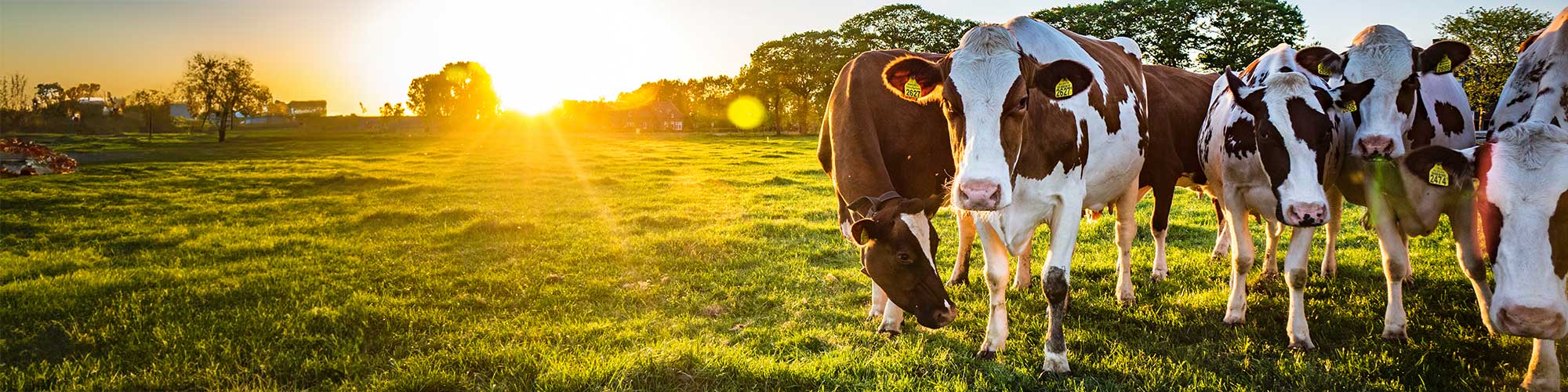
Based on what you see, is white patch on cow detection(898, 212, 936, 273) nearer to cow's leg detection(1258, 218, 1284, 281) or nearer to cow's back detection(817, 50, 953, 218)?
cow's back detection(817, 50, 953, 218)

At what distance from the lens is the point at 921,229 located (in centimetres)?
405

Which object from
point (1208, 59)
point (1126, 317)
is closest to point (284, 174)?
point (1126, 317)

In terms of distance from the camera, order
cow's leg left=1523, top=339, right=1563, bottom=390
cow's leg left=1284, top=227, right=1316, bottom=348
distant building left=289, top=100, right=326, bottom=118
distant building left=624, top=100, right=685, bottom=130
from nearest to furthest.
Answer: cow's leg left=1523, top=339, right=1563, bottom=390, cow's leg left=1284, top=227, right=1316, bottom=348, distant building left=624, top=100, right=685, bottom=130, distant building left=289, top=100, right=326, bottom=118

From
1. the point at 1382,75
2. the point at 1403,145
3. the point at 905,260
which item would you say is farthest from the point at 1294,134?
the point at 905,260

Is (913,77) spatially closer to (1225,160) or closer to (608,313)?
(1225,160)

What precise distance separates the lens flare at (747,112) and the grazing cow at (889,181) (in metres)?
57.5

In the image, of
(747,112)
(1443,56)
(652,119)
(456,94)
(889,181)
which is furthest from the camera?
(652,119)

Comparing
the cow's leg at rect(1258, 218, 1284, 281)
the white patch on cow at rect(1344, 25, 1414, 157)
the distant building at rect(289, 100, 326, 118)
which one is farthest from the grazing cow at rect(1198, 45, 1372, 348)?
the distant building at rect(289, 100, 326, 118)

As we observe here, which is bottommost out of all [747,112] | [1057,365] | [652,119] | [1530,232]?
[1057,365]

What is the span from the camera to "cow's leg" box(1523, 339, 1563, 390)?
3.51 meters

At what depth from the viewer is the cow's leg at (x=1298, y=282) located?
446 centimetres

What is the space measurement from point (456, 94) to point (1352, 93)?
92662mm

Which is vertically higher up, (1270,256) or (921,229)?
(921,229)

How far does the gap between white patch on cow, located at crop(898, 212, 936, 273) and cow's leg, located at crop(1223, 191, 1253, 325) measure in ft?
8.14
